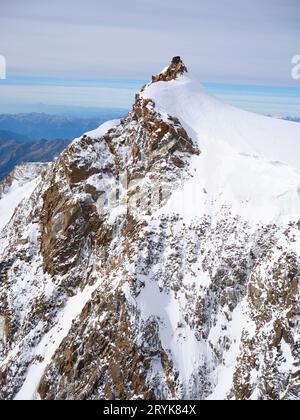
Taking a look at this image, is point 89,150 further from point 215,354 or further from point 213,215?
point 215,354

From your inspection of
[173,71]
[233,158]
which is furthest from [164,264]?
[173,71]

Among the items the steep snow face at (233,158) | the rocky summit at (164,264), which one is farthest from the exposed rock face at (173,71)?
the steep snow face at (233,158)

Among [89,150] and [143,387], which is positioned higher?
[89,150]

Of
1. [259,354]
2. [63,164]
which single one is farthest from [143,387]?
[63,164]
